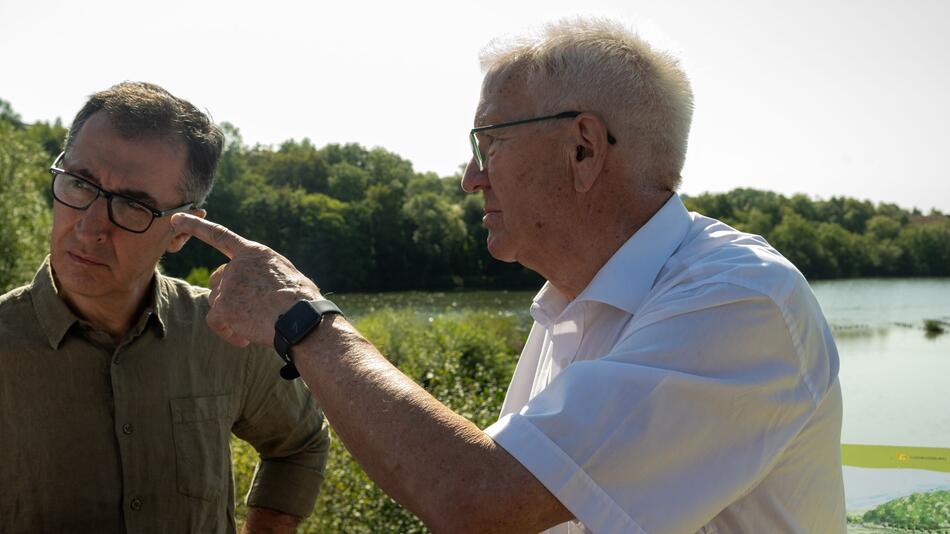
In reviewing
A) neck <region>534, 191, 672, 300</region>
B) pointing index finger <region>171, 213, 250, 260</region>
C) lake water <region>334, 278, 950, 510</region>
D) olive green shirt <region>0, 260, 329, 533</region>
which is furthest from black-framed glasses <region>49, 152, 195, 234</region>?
lake water <region>334, 278, 950, 510</region>

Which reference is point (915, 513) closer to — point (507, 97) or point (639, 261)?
point (639, 261)

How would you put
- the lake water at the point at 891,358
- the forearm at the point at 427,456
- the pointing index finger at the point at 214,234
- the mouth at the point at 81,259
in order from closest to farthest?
the forearm at the point at 427,456
the pointing index finger at the point at 214,234
the mouth at the point at 81,259
the lake water at the point at 891,358

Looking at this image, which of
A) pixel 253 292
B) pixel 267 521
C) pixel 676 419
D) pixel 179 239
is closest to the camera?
pixel 676 419

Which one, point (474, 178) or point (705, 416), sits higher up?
point (474, 178)

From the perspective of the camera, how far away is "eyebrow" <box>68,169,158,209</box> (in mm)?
2439

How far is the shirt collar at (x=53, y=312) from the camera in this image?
7.73ft

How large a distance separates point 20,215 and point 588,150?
22789mm

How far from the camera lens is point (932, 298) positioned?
444 centimetres

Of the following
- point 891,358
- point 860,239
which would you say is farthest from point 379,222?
point 891,358

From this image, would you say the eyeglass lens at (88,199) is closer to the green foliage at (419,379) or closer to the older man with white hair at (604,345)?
the older man with white hair at (604,345)

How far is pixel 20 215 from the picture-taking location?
2117cm

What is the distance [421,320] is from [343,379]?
1432cm

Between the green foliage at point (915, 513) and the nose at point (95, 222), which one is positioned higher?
the nose at point (95, 222)

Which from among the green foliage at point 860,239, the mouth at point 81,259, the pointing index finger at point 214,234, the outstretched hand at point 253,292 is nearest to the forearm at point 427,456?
the outstretched hand at point 253,292
